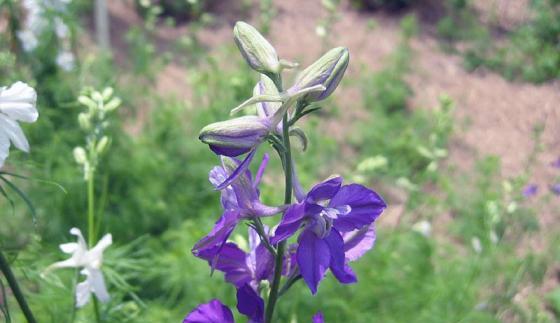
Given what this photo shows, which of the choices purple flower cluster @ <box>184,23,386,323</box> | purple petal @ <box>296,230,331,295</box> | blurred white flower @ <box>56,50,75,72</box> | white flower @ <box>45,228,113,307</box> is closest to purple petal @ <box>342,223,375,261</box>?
purple flower cluster @ <box>184,23,386,323</box>

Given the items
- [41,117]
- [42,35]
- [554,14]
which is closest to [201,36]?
[42,35]

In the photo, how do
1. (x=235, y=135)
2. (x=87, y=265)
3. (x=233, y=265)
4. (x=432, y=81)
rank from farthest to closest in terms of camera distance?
(x=432, y=81) → (x=87, y=265) → (x=233, y=265) → (x=235, y=135)

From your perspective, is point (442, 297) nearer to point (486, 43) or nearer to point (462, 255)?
point (462, 255)

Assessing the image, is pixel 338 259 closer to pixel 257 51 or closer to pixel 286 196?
pixel 286 196

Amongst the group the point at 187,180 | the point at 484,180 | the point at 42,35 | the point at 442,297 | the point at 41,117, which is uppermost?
the point at 42,35

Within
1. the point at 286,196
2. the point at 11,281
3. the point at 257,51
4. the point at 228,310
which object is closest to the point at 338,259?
the point at 286,196

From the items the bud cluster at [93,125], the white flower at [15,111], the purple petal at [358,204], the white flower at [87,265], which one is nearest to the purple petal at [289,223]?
the purple petal at [358,204]

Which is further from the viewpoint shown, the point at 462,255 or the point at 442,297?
the point at 462,255
